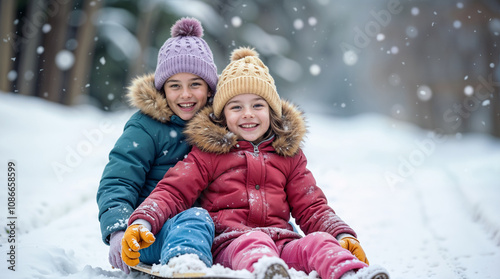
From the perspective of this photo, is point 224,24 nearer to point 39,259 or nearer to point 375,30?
point 375,30

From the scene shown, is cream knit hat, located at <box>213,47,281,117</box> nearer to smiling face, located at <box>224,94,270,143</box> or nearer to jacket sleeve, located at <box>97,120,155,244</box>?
smiling face, located at <box>224,94,270,143</box>

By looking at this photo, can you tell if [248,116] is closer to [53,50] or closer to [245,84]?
[245,84]

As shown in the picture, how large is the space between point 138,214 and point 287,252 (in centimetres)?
66

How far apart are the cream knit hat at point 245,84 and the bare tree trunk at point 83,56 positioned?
8.36m

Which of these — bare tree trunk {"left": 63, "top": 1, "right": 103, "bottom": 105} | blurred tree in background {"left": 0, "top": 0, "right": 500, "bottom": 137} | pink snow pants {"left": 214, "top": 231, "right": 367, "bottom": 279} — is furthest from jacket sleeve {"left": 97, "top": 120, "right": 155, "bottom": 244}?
bare tree trunk {"left": 63, "top": 1, "right": 103, "bottom": 105}

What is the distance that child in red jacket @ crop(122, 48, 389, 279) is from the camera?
6.32 ft

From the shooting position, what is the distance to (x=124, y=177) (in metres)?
2.37

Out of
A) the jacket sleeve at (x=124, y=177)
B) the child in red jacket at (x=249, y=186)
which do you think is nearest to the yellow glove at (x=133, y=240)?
the child in red jacket at (x=249, y=186)

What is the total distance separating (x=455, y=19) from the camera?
12.3m

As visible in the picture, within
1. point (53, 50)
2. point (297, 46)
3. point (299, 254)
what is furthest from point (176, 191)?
point (297, 46)

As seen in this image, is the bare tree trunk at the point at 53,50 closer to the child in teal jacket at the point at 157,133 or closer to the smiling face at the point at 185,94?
the child in teal jacket at the point at 157,133

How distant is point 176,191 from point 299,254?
2.12 ft

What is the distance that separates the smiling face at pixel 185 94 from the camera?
8.75ft

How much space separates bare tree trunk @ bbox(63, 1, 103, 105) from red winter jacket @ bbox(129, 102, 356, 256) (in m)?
8.51
